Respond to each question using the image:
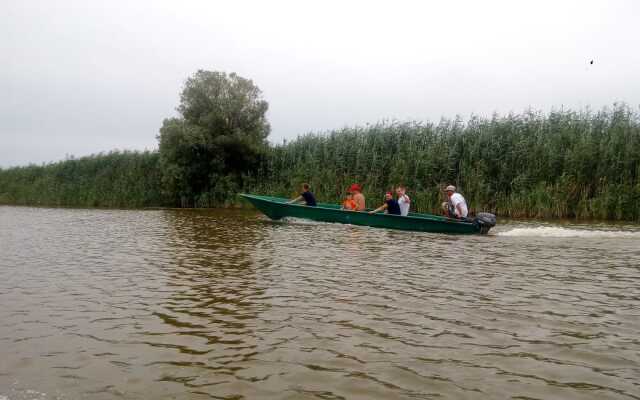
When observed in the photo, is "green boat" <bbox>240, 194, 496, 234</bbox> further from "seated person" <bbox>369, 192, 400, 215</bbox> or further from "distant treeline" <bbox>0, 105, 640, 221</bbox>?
"distant treeline" <bbox>0, 105, 640, 221</bbox>

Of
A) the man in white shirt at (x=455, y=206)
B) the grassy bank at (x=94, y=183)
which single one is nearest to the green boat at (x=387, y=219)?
the man in white shirt at (x=455, y=206)

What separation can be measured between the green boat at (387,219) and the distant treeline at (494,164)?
5.69 metres

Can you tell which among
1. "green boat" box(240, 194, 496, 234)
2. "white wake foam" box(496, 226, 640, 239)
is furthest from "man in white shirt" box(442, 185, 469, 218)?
"white wake foam" box(496, 226, 640, 239)

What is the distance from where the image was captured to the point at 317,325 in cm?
488

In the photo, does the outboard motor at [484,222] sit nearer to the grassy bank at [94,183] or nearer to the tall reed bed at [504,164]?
the tall reed bed at [504,164]

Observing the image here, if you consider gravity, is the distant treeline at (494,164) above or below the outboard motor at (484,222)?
above

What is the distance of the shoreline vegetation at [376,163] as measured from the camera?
18.9 m

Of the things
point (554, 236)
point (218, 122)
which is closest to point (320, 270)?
point (554, 236)

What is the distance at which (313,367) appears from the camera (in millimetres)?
3834

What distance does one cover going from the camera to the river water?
11.6 feet

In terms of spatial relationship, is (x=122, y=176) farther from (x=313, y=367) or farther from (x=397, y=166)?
(x=313, y=367)

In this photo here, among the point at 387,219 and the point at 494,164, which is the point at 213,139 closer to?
the point at 494,164

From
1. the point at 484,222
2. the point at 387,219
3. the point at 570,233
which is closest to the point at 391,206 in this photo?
the point at 387,219

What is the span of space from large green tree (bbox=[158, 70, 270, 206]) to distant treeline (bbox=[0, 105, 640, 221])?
5.71 ft
